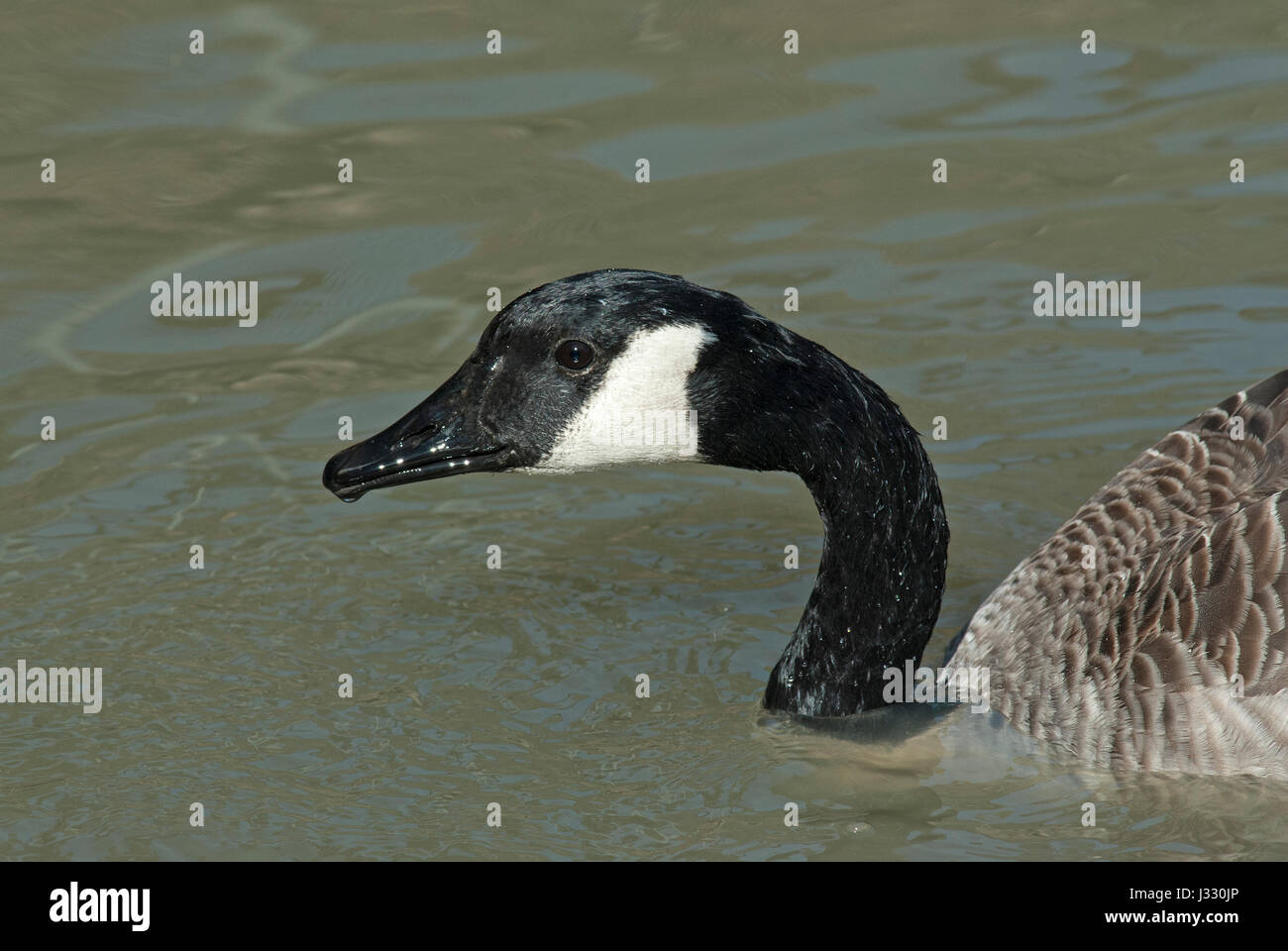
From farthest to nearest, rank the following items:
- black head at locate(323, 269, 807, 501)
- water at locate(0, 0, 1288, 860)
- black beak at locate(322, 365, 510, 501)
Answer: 1. water at locate(0, 0, 1288, 860)
2. black beak at locate(322, 365, 510, 501)
3. black head at locate(323, 269, 807, 501)

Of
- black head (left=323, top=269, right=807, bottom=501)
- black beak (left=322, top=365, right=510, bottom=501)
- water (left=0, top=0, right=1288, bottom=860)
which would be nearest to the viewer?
black head (left=323, top=269, right=807, bottom=501)

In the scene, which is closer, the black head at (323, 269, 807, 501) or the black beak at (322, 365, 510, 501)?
the black head at (323, 269, 807, 501)

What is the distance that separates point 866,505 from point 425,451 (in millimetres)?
1987

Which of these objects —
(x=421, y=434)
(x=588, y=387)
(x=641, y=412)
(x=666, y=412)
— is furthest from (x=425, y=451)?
(x=666, y=412)

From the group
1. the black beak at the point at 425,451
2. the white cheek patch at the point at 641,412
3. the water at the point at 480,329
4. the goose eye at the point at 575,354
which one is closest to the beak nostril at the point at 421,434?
the black beak at the point at 425,451

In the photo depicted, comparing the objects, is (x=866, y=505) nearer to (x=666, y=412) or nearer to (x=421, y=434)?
(x=666, y=412)

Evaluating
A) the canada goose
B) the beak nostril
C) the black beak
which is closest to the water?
the canada goose

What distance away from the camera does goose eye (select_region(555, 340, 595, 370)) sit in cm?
781

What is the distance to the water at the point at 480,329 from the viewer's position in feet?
26.6

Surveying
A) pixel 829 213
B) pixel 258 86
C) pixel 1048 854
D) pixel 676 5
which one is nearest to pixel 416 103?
pixel 258 86

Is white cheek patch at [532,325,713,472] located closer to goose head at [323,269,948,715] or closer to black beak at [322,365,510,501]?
goose head at [323,269,948,715]

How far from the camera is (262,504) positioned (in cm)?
1066

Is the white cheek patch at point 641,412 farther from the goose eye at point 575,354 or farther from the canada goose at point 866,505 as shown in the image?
the goose eye at point 575,354

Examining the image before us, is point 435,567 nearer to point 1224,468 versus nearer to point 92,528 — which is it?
point 92,528
